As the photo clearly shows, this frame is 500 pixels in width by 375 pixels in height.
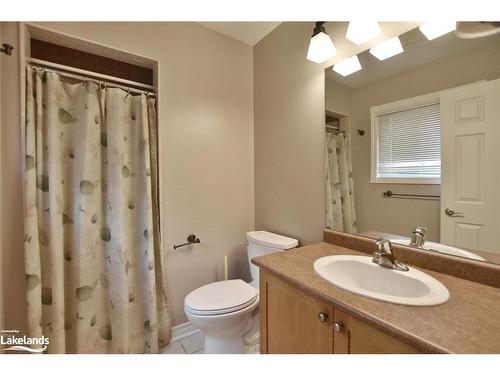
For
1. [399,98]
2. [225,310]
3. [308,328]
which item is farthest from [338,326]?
[399,98]

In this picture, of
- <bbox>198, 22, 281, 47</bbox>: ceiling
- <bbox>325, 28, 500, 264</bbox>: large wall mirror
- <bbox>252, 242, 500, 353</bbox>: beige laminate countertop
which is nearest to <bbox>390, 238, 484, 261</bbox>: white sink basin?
<bbox>325, 28, 500, 264</bbox>: large wall mirror

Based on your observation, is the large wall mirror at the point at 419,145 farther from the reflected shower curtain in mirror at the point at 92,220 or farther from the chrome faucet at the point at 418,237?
the reflected shower curtain in mirror at the point at 92,220

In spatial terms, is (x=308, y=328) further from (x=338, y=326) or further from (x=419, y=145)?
(x=419, y=145)

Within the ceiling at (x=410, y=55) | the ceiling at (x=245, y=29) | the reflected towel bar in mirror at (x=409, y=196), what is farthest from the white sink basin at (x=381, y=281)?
the ceiling at (x=245, y=29)

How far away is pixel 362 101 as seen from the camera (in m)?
1.29

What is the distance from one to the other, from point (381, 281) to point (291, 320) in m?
0.43

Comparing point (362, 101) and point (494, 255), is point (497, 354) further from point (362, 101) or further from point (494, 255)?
point (362, 101)

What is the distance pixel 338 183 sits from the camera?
4.66ft

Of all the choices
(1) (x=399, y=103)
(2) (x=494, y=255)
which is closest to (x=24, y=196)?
(1) (x=399, y=103)

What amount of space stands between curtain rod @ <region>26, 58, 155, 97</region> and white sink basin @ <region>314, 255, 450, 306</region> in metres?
1.61

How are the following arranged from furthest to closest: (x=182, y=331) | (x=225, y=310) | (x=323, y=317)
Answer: (x=182, y=331), (x=225, y=310), (x=323, y=317)

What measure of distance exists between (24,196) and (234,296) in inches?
50.4

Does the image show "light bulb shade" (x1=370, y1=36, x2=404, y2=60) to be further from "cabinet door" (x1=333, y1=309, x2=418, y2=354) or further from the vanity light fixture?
"cabinet door" (x1=333, y1=309, x2=418, y2=354)
